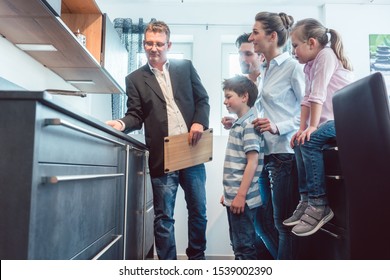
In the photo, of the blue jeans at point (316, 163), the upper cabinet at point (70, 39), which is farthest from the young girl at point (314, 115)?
the upper cabinet at point (70, 39)

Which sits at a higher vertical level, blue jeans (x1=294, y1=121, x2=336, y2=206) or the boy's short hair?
the boy's short hair

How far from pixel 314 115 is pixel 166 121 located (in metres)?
0.62

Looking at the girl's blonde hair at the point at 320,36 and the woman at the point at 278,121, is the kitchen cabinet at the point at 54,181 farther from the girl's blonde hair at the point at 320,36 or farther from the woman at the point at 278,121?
the girl's blonde hair at the point at 320,36

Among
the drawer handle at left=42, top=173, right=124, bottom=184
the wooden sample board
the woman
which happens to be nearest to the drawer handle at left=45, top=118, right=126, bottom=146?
the drawer handle at left=42, top=173, right=124, bottom=184

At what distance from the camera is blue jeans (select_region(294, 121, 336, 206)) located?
131cm

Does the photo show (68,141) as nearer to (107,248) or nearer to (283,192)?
(107,248)

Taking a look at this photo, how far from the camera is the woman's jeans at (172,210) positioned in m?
1.51

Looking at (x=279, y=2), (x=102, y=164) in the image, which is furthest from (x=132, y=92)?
(x=279, y=2)

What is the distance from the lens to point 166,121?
5.16ft

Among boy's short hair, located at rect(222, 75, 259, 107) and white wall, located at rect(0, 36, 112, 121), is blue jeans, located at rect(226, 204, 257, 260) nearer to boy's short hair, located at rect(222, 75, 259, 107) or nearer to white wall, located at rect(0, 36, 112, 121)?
boy's short hair, located at rect(222, 75, 259, 107)

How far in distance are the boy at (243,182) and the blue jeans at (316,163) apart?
197 millimetres

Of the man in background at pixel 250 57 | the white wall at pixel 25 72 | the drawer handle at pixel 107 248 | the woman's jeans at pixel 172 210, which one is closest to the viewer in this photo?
the drawer handle at pixel 107 248

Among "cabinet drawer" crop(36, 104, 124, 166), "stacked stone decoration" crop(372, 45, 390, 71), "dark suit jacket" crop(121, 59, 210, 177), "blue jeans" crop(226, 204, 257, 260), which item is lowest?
"blue jeans" crop(226, 204, 257, 260)

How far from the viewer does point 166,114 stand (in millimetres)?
1585
